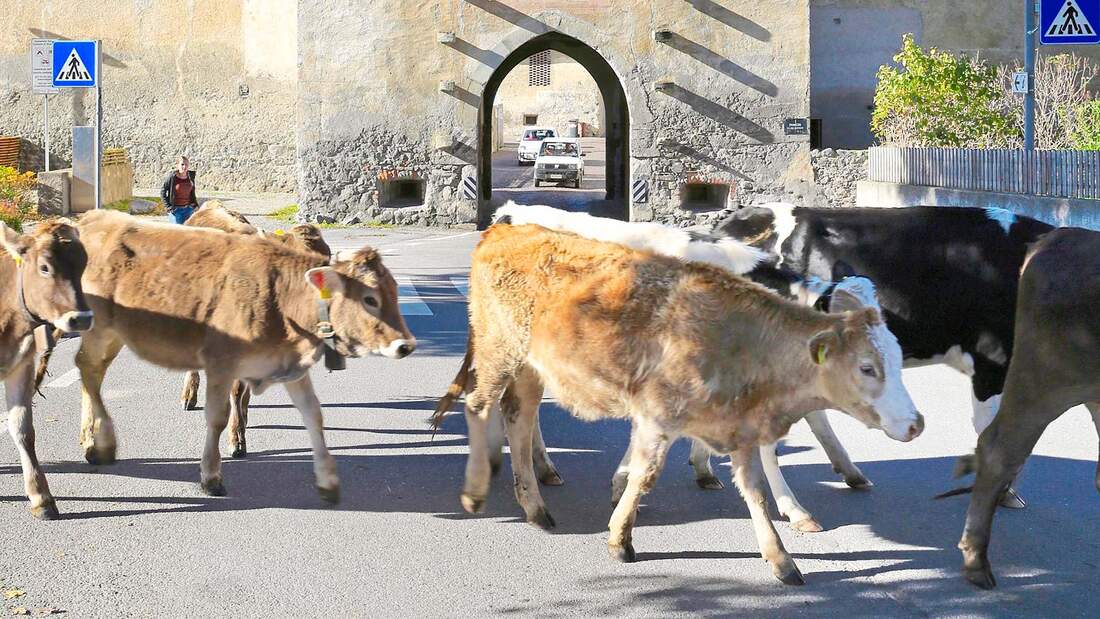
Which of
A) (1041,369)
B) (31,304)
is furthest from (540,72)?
(1041,369)

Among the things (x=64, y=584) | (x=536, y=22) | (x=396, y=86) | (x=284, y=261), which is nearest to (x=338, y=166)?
(x=396, y=86)

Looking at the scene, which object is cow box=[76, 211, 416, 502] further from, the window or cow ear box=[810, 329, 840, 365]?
the window

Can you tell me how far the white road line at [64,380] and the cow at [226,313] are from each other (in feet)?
9.66

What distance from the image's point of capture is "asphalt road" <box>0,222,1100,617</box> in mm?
6324

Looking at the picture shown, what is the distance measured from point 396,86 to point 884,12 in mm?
14120

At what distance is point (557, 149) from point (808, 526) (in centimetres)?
4389

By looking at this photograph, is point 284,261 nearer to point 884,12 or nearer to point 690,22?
point 690,22

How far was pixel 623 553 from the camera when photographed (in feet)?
22.8

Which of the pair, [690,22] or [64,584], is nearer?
[64,584]

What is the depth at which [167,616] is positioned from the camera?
239 inches

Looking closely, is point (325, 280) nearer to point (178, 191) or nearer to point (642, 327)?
point (642, 327)

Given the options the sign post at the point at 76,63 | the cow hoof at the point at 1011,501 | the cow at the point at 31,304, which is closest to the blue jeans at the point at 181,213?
the sign post at the point at 76,63

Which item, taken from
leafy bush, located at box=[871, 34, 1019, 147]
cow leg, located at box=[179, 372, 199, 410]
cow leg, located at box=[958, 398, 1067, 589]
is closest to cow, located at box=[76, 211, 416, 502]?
cow leg, located at box=[179, 372, 199, 410]

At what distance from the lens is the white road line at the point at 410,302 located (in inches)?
644
